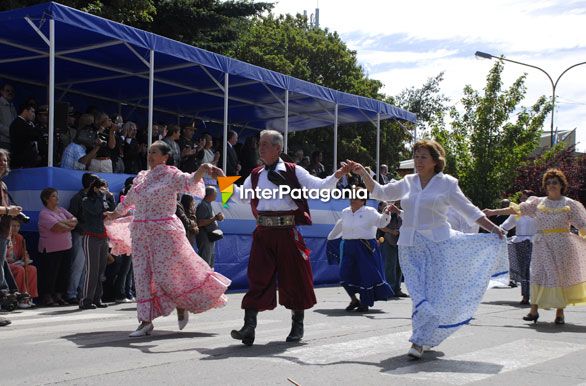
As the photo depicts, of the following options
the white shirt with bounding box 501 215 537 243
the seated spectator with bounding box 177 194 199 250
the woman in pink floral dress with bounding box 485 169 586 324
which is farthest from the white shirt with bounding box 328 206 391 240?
the white shirt with bounding box 501 215 537 243

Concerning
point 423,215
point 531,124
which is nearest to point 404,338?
point 423,215

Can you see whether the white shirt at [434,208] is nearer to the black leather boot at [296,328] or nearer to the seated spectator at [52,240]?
the black leather boot at [296,328]

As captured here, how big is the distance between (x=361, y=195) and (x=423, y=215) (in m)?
4.99

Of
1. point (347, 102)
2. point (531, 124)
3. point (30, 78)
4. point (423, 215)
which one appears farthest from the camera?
point (531, 124)

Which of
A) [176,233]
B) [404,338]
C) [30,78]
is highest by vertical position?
[30,78]

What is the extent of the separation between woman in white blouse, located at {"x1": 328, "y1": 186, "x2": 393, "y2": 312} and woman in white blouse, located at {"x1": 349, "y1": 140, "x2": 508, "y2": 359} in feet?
14.6

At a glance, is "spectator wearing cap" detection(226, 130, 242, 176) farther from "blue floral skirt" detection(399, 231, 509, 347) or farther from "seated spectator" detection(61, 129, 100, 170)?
"blue floral skirt" detection(399, 231, 509, 347)

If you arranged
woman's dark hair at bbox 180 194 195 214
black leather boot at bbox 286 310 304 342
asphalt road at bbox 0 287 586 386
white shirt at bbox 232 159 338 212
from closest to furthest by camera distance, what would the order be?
asphalt road at bbox 0 287 586 386 → white shirt at bbox 232 159 338 212 → black leather boot at bbox 286 310 304 342 → woman's dark hair at bbox 180 194 195 214

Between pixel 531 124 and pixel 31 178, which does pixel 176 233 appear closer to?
pixel 31 178

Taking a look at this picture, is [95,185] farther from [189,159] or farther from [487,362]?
[487,362]

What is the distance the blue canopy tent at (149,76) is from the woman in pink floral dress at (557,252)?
7.20m

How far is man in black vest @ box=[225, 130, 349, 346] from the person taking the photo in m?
7.96

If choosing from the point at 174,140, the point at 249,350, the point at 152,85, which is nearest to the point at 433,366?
the point at 249,350

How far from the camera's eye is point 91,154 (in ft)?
43.4
